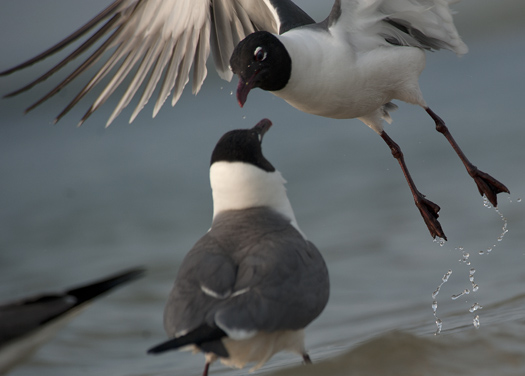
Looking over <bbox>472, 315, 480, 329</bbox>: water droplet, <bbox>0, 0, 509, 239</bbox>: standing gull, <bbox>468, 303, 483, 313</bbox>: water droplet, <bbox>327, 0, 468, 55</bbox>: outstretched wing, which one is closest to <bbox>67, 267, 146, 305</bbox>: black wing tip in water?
<bbox>0, 0, 509, 239</bbox>: standing gull

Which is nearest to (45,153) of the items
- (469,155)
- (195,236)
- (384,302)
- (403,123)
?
(195,236)

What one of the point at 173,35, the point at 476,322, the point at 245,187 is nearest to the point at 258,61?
the point at 245,187

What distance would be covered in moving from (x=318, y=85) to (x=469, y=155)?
470 cm

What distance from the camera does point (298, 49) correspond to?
Answer: 14.5 feet

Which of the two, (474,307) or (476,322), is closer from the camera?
(476,322)

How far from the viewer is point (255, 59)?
4254 mm

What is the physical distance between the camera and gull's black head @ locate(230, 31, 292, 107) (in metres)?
4.23

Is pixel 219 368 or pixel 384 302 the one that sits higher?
pixel 219 368

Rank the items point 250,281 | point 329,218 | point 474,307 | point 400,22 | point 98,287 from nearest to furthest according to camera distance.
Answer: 1. point 98,287
2. point 250,281
3. point 400,22
4. point 474,307
5. point 329,218

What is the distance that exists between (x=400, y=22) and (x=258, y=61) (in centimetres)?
94

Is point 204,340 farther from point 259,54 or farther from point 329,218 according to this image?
point 329,218

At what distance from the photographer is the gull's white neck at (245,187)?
3.89 m

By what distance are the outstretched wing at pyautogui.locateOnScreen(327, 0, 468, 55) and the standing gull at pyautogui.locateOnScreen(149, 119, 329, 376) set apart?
3.17ft

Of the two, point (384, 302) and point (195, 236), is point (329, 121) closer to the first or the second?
point (195, 236)
